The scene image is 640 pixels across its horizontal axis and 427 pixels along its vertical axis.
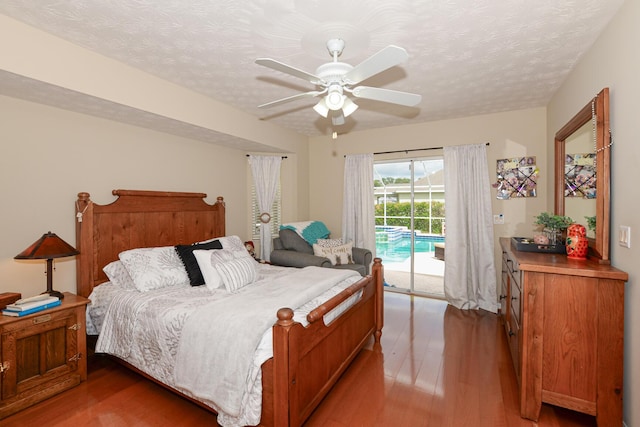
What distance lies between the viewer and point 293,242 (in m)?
4.29

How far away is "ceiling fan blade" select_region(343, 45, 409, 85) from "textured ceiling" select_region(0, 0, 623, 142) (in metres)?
0.37

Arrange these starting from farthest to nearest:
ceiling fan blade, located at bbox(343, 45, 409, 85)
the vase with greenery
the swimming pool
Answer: the swimming pool
the vase with greenery
ceiling fan blade, located at bbox(343, 45, 409, 85)

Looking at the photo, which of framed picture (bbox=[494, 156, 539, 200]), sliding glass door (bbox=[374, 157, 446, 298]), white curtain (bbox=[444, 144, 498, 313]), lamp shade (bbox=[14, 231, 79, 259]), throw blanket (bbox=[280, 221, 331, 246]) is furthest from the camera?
sliding glass door (bbox=[374, 157, 446, 298])

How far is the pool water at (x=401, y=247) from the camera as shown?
4668mm

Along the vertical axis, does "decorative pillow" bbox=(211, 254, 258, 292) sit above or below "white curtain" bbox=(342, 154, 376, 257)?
below

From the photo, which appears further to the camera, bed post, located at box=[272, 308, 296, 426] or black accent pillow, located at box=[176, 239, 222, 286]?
black accent pillow, located at box=[176, 239, 222, 286]

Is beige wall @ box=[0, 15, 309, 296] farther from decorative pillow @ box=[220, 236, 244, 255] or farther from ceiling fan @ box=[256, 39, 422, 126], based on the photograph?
ceiling fan @ box=[256, 39, 422, 126]

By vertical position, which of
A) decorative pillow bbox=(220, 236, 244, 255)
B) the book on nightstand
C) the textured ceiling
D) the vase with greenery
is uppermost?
the textured ceiling

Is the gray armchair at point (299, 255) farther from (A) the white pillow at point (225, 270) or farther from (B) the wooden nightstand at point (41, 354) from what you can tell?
(B) the wooden nightstand at point (41, 354)

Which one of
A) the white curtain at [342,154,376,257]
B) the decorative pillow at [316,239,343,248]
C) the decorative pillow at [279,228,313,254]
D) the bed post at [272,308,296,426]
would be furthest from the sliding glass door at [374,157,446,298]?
the bed post at [272,308,296,426]

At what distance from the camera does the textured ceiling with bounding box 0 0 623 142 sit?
178 centimetres

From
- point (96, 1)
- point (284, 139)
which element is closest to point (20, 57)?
point (96, 1)

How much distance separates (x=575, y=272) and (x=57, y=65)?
3697mm

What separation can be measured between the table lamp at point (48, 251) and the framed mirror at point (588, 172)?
12.5 ft
